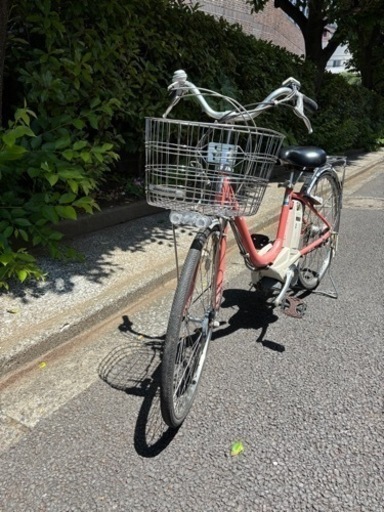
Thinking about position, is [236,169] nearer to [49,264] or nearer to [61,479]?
[61,479]

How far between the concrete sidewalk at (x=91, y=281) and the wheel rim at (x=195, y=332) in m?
0.91

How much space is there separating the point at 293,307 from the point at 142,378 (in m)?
1.17

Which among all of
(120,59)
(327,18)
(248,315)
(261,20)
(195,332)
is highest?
(261,20)

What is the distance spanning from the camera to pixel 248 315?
3301mm

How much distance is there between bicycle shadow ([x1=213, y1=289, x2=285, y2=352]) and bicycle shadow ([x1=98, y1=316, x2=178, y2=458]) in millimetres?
492

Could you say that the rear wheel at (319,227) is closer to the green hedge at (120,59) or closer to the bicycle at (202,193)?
the bicycle at (202,193)

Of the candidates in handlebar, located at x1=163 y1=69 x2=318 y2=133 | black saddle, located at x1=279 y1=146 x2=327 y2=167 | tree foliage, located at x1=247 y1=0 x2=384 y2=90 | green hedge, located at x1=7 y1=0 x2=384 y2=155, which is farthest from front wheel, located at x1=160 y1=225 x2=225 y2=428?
tree foliage, located at x1=247 y1=0 x2=384 y2=90

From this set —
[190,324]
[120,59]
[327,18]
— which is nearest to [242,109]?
[190,324]

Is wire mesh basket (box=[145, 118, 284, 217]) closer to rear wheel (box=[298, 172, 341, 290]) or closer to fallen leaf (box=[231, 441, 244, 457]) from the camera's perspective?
fallen leaf (box=[231, 441, 244, 457])

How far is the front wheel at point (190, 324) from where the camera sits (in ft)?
6.35

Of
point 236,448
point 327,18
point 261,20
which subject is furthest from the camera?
point 261,20

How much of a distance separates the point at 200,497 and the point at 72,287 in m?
1.89

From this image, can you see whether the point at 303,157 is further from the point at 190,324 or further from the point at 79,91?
the point at 79,91

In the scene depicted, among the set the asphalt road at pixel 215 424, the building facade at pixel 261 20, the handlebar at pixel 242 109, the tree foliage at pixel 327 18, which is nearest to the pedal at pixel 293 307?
the asphalt road at pixel 215 424
